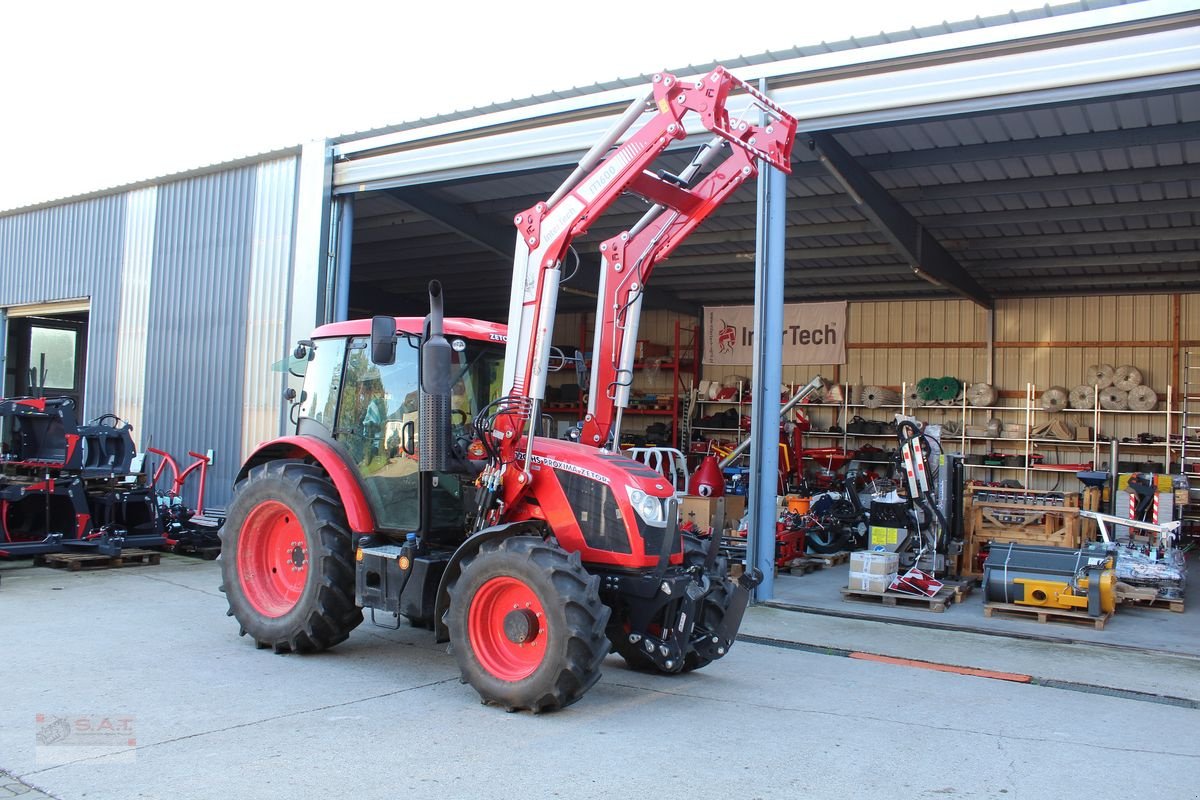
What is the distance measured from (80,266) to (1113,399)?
16.4 meters

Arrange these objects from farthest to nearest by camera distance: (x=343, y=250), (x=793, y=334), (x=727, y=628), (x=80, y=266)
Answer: (x=793, y=334) → (x=80, y=266) → (x=343, y=250) → (x=727, y=628)

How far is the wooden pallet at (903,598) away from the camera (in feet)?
29.0

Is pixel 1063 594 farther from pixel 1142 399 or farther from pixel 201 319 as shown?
pixel 201 319

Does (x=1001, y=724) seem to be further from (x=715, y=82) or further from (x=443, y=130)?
(x=443, y=130)

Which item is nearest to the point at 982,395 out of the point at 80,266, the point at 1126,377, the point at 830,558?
the point at 1126,377

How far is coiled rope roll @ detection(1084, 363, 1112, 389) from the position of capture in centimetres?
1688

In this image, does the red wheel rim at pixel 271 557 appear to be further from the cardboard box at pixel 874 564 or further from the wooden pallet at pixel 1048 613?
the wooden pallet at pixel 1048 613

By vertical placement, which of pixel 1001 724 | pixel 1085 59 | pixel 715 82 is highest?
pixel 1085 59

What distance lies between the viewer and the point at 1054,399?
55.9ft

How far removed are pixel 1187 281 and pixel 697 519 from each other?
422 inches

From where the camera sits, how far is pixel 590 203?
18.3 feet

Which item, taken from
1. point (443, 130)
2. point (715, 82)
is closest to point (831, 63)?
point (715, 82)

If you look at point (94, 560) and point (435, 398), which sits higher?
point (435, 398)

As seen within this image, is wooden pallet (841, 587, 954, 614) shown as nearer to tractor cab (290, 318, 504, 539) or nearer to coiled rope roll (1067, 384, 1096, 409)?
tractor cab (290, 318, 504, 539)
